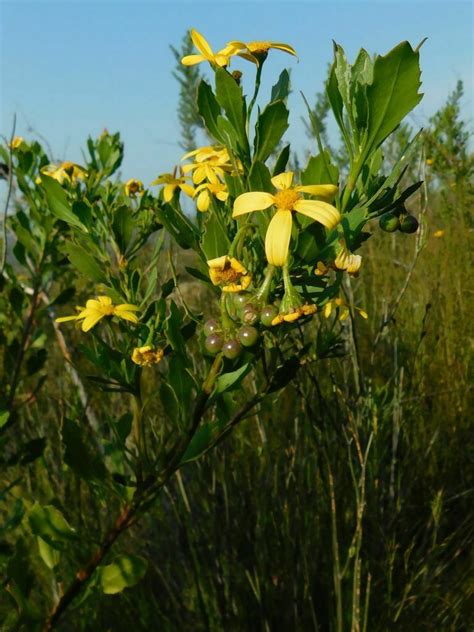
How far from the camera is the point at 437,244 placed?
3.57 meters

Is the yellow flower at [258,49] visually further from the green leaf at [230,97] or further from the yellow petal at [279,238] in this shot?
the yellow petal at [279,238]

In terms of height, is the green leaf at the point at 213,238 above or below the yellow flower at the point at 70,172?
below

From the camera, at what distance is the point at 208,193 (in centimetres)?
93

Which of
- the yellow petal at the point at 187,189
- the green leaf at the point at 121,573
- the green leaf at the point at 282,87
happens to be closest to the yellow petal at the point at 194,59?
the green leaf at the point at 282,87

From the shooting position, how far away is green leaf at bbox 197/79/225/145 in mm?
823

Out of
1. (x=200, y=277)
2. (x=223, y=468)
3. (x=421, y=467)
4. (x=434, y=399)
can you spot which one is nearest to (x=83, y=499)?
(x=223, y=468)

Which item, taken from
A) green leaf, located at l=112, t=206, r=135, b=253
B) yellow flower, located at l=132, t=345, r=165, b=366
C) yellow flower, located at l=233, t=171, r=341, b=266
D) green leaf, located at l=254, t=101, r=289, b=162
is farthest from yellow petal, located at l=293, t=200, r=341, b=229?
green leaf, located at l=112, t=206, r=135, b=253

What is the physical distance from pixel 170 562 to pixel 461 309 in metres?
1.55

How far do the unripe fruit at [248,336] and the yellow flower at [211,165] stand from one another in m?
0.27

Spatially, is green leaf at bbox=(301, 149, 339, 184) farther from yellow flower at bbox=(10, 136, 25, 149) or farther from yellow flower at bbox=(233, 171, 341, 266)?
yellow flower at bbox=(10, 136, 25, 149)

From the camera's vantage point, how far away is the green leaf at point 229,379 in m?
0.88

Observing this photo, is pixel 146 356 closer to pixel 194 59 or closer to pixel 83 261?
pixel 83 261

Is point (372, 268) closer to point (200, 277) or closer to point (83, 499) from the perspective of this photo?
point (83, 499)

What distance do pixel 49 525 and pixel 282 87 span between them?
32.4 inches
